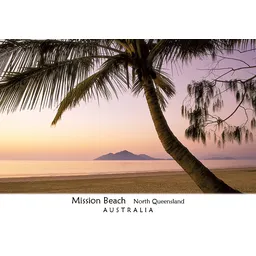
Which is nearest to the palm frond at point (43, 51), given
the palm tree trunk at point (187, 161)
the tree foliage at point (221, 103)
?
the palm tree trunk at point (187, 161)

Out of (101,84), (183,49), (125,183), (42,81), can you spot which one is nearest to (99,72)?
(101,84)

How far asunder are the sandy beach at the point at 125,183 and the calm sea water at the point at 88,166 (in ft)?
0.11

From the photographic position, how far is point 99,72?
8.54ft

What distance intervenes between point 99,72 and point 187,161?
2.56 feet

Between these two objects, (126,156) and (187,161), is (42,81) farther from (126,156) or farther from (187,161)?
(187,161)

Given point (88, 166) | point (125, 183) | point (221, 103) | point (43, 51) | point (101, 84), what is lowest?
point (125, 183)

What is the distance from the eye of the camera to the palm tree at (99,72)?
2.58 metres

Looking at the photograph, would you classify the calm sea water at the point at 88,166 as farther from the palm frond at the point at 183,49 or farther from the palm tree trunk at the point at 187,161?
Result: the palm frond at the point at 183,49

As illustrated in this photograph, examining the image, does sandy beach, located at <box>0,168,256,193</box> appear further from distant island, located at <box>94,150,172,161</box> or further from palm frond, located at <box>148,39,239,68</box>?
palm frond, located at <box>148,39,239,68</box>
